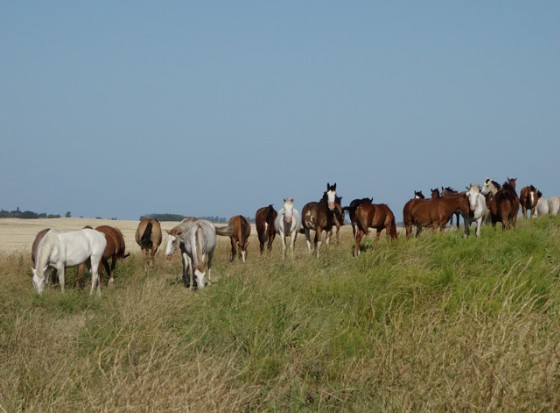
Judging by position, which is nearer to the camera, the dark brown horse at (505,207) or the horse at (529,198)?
the dark brown horse at (505,207)

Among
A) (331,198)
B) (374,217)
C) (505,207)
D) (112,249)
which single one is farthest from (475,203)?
(112,249)

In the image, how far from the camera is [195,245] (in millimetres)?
17484

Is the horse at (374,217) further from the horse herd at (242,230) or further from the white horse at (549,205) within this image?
the white horse at (549,205)

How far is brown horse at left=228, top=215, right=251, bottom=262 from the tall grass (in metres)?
8.79

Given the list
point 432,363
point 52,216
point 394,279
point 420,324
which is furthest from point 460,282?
point 52,216

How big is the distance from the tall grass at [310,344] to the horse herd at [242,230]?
2.60 m

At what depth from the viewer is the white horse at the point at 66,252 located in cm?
1639

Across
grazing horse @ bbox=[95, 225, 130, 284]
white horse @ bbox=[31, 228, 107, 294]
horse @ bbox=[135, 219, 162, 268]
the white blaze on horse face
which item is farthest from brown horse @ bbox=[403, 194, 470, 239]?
white horse @ bbox=[31, 228, 107, 294]

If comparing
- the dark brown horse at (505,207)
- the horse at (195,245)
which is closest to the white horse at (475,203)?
the dark brown horse at (505,207)

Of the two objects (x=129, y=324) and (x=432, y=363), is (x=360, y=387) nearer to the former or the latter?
(x=432, y=363)

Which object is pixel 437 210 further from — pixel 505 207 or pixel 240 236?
pixel 240 236

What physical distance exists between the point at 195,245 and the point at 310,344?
8681 millimetres

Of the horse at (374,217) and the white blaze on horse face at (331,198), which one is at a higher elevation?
the white blaze on horse face at (331,198)

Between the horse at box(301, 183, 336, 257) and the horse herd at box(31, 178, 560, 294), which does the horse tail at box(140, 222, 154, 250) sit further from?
the horse at box(301, 183, 336, 257)
